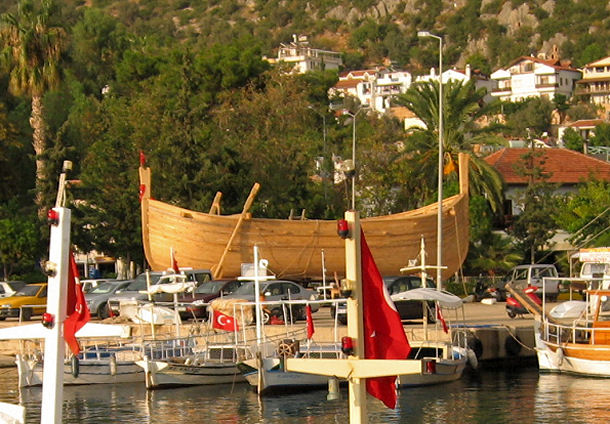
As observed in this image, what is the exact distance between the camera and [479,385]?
29.7m

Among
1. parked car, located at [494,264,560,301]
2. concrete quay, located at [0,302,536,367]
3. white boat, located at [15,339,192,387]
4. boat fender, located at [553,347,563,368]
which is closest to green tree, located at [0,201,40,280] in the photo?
concrete quay, located at [0,302,536,367]

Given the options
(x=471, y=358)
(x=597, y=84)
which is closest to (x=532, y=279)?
(x=471, y=358)

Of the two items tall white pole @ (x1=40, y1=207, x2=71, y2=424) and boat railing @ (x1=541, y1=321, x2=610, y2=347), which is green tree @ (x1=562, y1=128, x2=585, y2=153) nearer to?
boat railing @ (x1=541, y1=321, x2=610, y2=347)

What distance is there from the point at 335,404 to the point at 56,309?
17.2 m

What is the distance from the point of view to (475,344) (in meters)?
32.5

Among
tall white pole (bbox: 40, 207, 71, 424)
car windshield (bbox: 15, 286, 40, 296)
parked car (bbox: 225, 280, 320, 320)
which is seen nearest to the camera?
tall white pole (bbox: 40, 207, 71, 424)

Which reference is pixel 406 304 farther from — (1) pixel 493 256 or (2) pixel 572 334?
(1) pixel 493 256

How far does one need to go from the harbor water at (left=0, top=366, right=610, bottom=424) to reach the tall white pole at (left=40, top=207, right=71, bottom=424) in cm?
1402

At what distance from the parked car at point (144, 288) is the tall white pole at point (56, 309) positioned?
2529 cm

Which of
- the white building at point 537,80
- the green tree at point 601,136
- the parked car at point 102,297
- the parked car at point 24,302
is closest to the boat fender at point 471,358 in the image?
the parked car at point 102,297

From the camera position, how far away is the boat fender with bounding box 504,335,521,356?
110 feet

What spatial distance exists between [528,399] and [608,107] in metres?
151

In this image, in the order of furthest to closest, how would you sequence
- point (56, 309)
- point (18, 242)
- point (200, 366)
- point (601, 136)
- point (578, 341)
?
point (601, 136)
point (18, 242)
point (578, 341)
point (200, 366)
point (56, 309)

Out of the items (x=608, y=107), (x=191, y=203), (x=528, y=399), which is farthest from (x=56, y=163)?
(x=608, y=107)
